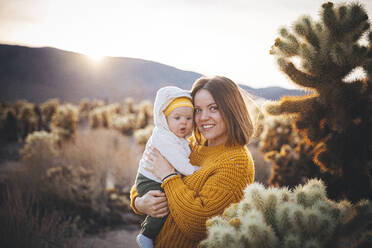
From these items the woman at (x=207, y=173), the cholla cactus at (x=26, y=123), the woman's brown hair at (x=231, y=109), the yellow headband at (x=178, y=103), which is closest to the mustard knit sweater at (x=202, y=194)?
the woman at (x=207, y=173)

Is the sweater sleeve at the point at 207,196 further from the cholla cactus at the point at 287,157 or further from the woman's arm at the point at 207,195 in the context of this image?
the cholla cactus at the point at 287,157

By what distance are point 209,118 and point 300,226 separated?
4.41 feet

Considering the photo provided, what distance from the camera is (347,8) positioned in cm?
182

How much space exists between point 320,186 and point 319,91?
3.38ft

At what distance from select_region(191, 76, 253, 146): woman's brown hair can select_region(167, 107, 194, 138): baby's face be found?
32 centimetres

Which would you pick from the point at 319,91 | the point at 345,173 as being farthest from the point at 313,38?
the point at 345,173

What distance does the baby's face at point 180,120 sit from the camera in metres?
2.43

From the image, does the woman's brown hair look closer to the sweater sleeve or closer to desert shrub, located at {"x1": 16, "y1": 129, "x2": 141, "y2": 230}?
the sweater sleeve

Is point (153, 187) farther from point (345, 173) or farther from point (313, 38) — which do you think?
point (313, 38)

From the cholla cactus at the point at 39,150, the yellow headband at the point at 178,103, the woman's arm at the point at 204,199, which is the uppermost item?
the yellow headband at the point at 178,103

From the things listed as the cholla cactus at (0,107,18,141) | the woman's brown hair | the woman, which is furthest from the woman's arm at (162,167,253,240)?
the cholla cactus at (0,107,18,141)

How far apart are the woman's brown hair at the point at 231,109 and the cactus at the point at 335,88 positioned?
38 cm

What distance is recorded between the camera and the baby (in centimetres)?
221

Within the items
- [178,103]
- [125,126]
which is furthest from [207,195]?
[125,126]
